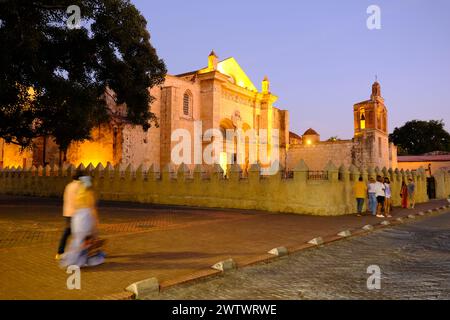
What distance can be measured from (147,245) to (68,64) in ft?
25.1

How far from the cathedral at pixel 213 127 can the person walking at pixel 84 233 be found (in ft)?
63.1

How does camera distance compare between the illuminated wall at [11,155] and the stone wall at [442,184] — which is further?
the illuminated wall at [11,155]

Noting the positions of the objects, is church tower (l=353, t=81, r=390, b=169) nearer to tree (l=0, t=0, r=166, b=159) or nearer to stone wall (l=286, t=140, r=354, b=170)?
stone wall (l=286, t=140, r=354, b=170)

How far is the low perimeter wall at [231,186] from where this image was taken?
1486 cm

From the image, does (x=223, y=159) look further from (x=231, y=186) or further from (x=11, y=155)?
(x=231, y=186)

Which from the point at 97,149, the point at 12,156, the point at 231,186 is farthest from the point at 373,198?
the point at 12,156

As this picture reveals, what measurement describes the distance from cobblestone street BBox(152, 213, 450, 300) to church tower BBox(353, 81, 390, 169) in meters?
34.6

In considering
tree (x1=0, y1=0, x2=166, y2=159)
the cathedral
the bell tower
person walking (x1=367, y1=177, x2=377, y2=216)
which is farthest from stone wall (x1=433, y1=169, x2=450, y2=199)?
tree (x1=0, y1=0, x2=166, y2=159)

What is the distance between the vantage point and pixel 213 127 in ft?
116

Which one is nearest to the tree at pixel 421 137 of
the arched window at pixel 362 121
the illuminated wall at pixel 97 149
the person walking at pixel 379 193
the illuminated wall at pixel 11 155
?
the arched window at pixel 362 121

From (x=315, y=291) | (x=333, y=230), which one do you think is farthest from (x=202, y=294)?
(x=333, y=230)

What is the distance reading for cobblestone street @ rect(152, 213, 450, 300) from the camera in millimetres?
4781

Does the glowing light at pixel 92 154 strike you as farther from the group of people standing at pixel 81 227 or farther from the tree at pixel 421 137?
the tree at pixel 421 137

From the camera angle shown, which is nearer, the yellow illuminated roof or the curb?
the curb
